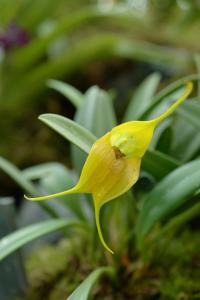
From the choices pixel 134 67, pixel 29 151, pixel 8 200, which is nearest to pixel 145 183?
pixel 8 200

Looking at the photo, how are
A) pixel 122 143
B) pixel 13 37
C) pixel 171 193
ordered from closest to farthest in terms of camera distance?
pixel 122 143
pixel 171 193
pixel 13 37

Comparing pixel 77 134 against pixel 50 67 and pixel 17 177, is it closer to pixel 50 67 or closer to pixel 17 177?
pixel 17 177

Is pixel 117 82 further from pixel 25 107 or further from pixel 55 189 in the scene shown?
pixel 55 189

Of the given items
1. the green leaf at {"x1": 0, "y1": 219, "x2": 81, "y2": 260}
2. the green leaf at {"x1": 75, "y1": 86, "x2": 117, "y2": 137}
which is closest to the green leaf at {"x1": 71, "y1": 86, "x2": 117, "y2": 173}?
the green leaf at {"x1": 75, "y1": 86, "x2": 117, "y2": 137}

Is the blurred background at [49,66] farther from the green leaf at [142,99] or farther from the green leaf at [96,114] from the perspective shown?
→ the green leaf at [96,114]

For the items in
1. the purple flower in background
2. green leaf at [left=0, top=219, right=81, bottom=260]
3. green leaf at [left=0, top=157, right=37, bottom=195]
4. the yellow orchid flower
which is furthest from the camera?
the purple flower in background

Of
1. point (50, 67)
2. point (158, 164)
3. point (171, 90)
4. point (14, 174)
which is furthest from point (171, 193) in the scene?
point (50, 67)

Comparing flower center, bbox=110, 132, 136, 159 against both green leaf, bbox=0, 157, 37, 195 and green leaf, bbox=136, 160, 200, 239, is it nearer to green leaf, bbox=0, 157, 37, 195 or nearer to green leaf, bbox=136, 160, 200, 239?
green leaf, bbox=136, 160, 200, 239
